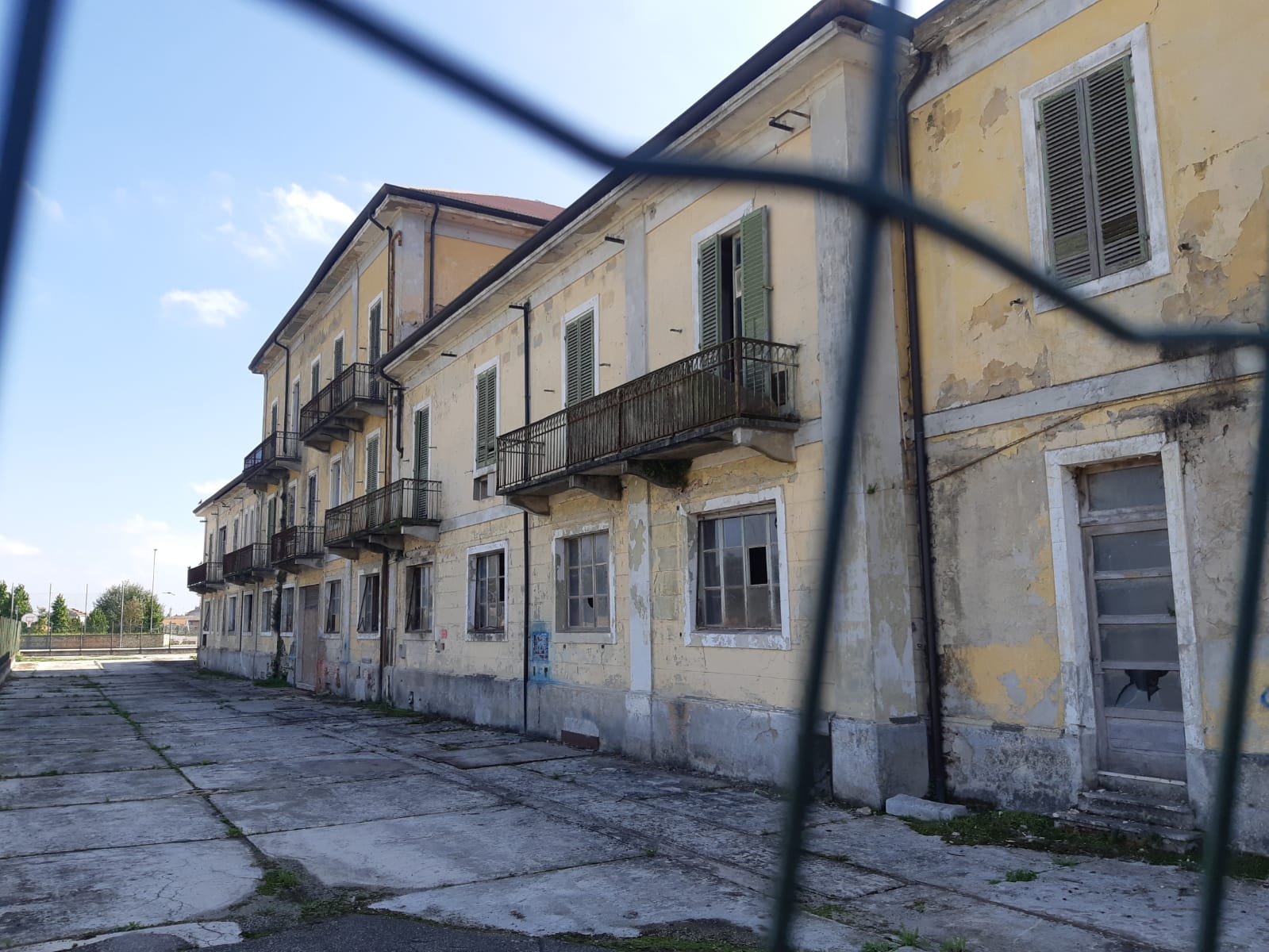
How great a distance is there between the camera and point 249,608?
3525 cm

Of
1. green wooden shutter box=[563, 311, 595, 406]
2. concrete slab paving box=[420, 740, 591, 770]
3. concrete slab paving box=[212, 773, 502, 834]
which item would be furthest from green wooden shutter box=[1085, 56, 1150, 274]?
concrete slab paving box=[420, 740, 591, 770]

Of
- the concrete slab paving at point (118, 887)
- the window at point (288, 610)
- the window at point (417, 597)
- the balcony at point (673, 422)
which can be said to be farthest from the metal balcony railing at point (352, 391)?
the concrete slab paving at point (118, 887)

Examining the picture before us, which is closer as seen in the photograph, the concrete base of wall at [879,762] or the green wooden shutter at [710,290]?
the concrete base of wall at [879,762]

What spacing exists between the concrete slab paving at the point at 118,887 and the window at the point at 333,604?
673 inches

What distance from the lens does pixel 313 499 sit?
27438mm

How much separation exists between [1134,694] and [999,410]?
8.35 feet

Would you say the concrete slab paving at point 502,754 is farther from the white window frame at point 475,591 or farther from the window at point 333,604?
the window at point 333,604

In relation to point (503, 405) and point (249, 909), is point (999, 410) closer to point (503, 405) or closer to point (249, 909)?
point (249, 909)

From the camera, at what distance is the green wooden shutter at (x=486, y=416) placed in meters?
16.5

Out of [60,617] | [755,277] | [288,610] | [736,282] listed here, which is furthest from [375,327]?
[60,617]

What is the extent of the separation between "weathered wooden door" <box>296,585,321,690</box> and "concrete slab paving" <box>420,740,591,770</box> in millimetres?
13461

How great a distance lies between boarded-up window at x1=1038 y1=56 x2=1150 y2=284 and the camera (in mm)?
7672

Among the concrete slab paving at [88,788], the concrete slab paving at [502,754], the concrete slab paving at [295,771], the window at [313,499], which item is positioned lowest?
the concrete slab paving at [502,754]

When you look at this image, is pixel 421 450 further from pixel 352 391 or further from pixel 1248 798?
pixel 1248 798
